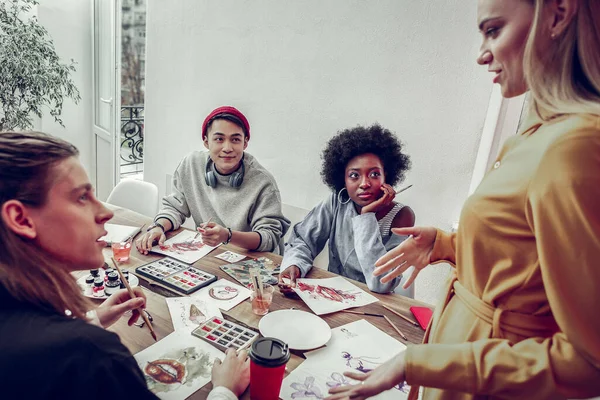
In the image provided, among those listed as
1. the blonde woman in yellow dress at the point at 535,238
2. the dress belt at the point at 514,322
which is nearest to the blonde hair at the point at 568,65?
Result: the blonde woman in yellow dress at the point at 535,238

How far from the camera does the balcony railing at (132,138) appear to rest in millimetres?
5333

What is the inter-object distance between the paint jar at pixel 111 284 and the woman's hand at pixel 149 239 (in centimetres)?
32

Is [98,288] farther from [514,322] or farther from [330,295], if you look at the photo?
[514,322]

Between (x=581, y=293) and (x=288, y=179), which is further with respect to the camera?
(x=288, y=179)

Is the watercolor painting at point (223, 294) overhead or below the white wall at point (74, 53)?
below

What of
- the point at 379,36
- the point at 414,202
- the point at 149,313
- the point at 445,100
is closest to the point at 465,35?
the point at 445,100

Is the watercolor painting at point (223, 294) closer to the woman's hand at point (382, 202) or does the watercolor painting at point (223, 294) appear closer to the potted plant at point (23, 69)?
the woman's hand at point (382, 202)

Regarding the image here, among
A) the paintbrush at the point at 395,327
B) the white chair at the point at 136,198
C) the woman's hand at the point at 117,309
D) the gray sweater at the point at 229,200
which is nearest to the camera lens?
the woman's hand at the point at 117,309

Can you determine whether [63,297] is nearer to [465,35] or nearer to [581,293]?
[581,293]

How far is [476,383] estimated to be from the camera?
659mm

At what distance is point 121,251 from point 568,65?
4.76 feet

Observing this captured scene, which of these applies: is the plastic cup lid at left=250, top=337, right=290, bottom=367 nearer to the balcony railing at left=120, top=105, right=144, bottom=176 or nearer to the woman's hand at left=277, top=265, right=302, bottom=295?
the woman's hand at left=277, top=265, right=302, bottom=295

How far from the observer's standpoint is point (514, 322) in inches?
28.2

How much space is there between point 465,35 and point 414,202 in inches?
38.1
